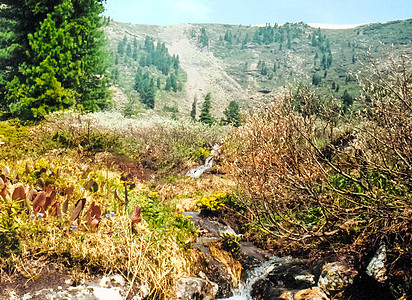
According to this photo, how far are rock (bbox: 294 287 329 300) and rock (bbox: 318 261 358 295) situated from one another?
84mm

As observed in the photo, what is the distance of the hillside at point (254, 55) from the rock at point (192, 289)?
86.2 meters

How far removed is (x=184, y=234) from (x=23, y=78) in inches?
492

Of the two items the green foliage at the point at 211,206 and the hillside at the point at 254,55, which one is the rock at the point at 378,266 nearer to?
the green foliage at the point at 211,206

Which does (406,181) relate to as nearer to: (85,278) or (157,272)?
(157,272)

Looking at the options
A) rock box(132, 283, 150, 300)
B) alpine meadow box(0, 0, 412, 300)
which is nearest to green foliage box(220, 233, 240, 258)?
alpine meadow box(0, 0, 412, 300)

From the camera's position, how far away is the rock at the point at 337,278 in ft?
13.4

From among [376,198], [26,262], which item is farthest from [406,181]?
[26,262]

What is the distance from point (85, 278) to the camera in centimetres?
304

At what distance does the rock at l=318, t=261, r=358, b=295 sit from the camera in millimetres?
4098

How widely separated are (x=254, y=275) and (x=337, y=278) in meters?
1.70

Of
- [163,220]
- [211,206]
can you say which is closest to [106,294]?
[163,220]

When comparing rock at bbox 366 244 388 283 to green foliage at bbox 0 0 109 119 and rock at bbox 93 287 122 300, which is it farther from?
green foliage at bbox 0 0 109 119

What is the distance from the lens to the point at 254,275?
5.48 meters

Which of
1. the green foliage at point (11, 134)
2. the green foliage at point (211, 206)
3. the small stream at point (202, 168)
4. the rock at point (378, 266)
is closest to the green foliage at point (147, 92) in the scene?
the small stream at point (202, 168)
